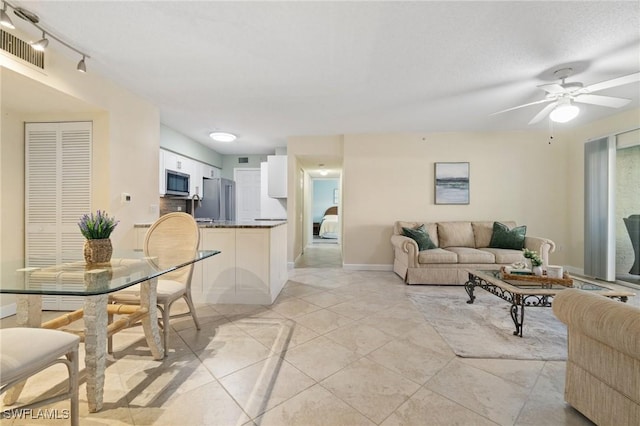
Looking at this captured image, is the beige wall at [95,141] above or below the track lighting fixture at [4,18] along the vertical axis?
below

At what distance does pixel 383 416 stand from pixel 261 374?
0.81 m

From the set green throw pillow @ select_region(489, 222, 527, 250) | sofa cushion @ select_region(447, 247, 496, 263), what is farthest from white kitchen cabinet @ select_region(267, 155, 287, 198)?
green throw pillow @ select_region(489, 222, 527, 250)

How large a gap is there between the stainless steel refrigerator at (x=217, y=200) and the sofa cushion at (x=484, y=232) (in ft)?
16.0

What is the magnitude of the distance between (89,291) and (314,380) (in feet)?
4.37

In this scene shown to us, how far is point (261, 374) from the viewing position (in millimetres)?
1698

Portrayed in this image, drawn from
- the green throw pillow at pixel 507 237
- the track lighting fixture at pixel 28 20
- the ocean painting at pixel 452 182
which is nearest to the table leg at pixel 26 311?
the track lighting fixture at pixel 28 20

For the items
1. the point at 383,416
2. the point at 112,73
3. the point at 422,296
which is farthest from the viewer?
the point at 422,296

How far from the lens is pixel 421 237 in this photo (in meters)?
4.07

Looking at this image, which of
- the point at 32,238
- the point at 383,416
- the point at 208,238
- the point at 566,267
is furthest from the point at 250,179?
the point at 566,267

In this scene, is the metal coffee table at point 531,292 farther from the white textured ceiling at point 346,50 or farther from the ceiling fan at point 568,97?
the white textured ceiling at point 346,50

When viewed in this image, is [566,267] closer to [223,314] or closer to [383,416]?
[383,416]

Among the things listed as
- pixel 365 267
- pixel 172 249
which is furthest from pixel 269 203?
pixel 172 249

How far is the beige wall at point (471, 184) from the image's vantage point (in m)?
4.60

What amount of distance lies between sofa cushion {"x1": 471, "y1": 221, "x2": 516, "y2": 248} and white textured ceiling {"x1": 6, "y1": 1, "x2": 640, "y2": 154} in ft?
6.02
